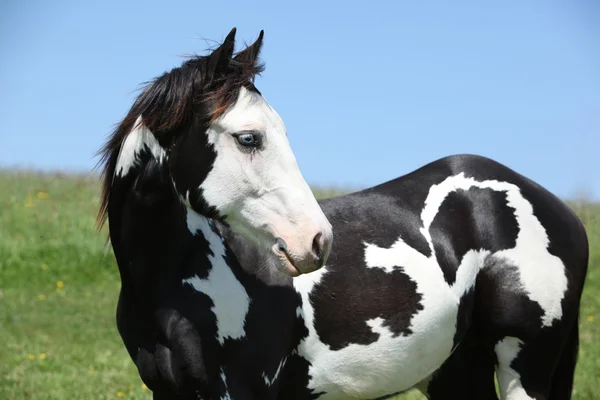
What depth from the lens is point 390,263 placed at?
3699 mm

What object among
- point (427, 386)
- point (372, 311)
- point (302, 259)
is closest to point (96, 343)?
point (427, 386)

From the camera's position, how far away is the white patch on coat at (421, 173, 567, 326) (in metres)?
3.96

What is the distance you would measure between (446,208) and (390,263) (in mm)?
572

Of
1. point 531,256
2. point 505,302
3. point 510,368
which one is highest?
point 531,256

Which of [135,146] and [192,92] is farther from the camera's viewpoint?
[135,146]

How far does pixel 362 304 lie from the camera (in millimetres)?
3562

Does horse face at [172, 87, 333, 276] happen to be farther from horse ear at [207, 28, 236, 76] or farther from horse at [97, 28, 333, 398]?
horse ear at [207, 28, 236, 76]

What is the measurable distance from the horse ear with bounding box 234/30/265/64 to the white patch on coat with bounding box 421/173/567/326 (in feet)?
4.57

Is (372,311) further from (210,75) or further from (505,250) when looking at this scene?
(210,75)

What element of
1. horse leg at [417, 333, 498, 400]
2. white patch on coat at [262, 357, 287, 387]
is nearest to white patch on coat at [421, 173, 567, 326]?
horse leg at [417, 333, 498, 400]

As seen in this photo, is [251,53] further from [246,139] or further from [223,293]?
[223,293]

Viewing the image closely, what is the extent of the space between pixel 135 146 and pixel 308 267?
98 cm

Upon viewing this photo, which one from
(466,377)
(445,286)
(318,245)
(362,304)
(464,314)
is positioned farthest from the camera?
(466,377)

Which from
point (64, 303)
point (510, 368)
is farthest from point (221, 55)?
point (64, 303)
